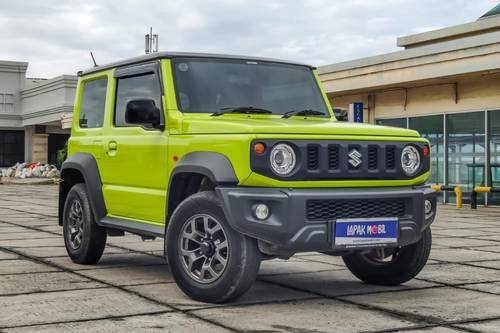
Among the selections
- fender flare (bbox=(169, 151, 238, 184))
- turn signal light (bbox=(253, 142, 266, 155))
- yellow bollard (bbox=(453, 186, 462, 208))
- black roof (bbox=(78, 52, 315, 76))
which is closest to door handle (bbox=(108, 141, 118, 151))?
black roof (bbox=(78, 52, 315, 76))

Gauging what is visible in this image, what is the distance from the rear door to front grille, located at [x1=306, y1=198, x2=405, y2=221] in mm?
1395

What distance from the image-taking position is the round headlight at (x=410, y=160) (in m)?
6.08

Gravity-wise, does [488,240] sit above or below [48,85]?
below

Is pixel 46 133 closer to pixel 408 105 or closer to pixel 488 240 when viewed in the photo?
pixel 408 105

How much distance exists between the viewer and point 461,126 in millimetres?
20188

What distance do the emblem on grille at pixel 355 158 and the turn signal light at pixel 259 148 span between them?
738 mm

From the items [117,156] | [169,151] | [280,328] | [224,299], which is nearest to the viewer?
[280,328]

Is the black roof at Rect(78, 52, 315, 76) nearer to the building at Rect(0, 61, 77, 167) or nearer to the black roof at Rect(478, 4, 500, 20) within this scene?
the black roof at Rect(478, 4, 500, 20)

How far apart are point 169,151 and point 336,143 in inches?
54.5

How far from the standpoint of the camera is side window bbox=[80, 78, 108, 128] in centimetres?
766

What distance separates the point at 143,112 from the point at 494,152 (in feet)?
48.7

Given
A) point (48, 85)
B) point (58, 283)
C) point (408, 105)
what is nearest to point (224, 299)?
point (58, 283)

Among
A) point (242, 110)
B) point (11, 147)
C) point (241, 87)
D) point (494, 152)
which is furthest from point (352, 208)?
point (11, 147)

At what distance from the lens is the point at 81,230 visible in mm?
7734
